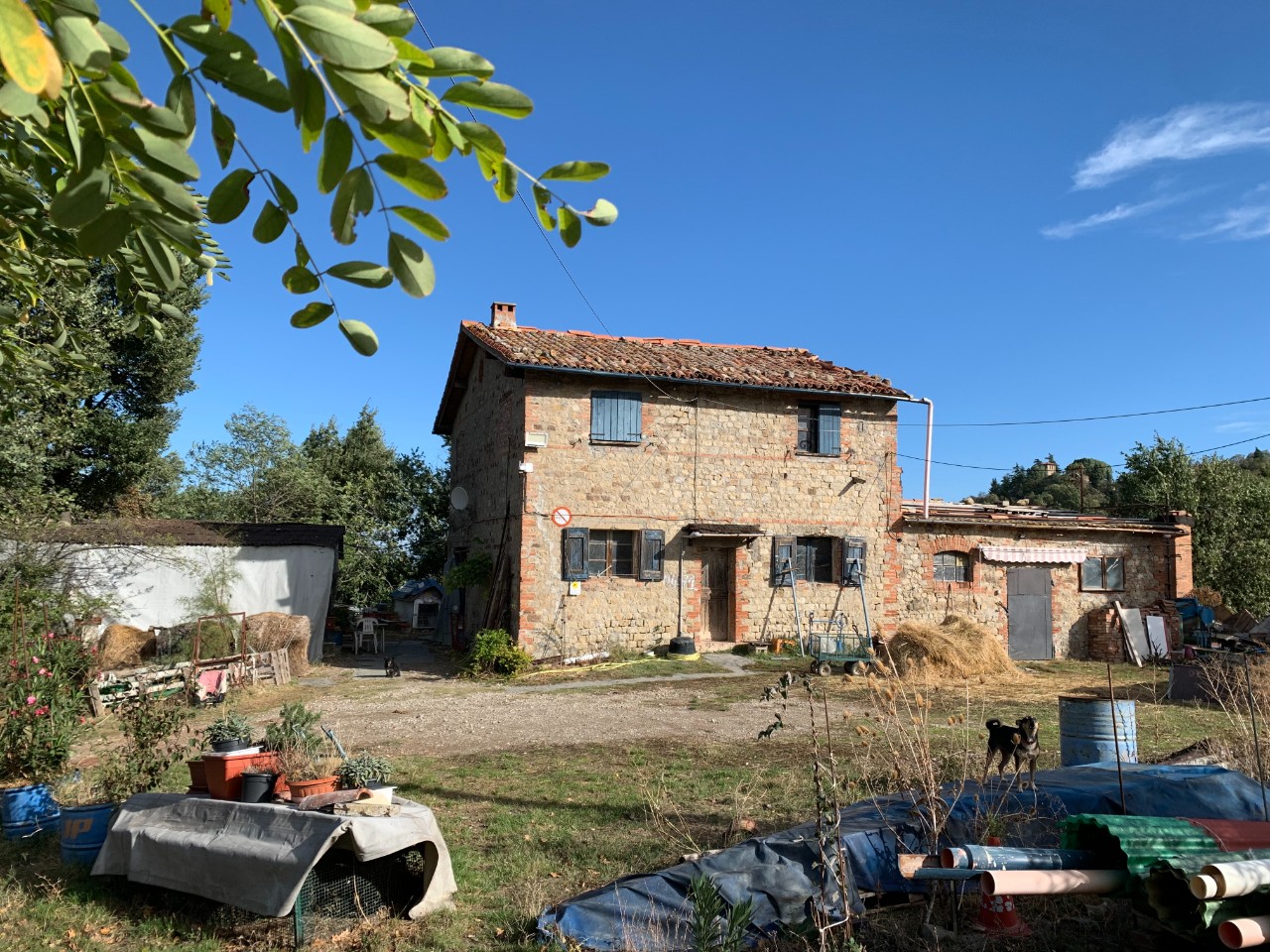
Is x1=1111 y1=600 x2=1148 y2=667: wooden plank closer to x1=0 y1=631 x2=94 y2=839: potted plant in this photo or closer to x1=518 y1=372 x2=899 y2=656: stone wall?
x1=518 y1=372 x2=899 y2=656: stone wall

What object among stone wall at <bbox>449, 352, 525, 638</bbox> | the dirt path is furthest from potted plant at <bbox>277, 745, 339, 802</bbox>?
stone wall at <bbox>449, 352, 525, 638</bbox>

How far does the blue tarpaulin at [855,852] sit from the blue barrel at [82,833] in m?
3.34

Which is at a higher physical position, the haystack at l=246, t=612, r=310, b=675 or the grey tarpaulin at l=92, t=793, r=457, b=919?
the haystack at l=246, t=612, r=310, b=675

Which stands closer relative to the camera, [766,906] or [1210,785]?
[766,906]

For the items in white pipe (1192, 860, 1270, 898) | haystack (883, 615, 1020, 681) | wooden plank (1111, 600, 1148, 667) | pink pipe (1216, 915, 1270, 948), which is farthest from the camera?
wooden plank (1111, 600, 1148, 667)

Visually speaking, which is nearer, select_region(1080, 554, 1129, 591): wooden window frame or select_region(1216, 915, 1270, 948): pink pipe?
select_region(1216, 915, 1270, 948): pink pipe

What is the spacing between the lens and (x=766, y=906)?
4070 millimetres

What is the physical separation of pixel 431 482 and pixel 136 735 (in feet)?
65.2

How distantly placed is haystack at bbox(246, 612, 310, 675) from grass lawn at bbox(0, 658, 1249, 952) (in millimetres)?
7154

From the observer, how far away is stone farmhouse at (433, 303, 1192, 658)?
1598cm

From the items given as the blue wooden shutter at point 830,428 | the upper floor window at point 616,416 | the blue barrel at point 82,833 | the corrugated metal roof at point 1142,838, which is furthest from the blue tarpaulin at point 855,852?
the blue wooden shutter at point 830,428

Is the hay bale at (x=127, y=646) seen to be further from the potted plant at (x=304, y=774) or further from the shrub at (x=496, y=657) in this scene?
the potted plant at (x=304, y=774)

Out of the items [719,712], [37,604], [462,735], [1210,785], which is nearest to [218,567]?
[37,604]

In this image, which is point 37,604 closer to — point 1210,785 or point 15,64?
point 15,64
